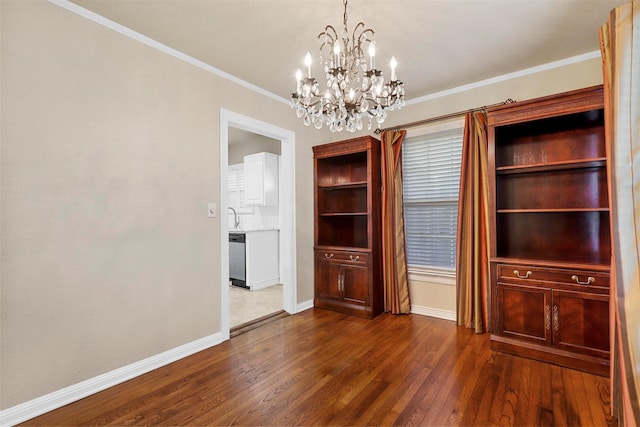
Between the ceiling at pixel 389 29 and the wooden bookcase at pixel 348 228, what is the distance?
1.15 meters

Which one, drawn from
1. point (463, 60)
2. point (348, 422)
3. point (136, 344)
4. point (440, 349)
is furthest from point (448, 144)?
point (136, 344)

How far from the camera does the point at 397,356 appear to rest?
2604 mm

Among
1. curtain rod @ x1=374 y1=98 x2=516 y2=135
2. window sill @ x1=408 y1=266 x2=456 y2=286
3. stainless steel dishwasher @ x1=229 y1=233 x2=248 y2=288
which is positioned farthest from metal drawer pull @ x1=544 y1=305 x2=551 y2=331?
stainless steel dishwasher @ x1=229 y1=233 x2=248 y2=288

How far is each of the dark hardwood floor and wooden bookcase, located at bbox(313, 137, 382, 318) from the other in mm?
776

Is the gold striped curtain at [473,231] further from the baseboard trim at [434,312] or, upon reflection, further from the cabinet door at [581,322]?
the cabinet door at [581,322]

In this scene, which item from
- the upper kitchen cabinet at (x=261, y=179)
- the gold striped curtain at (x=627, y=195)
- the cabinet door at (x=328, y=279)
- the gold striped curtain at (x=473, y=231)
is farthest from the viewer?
the upper kitchen cabinet at (x=261, y=179)

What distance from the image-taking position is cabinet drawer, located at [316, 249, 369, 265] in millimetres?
3605

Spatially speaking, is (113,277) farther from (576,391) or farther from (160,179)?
(576,391)

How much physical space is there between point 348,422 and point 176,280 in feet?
5.73

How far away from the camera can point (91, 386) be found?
82.9 inches

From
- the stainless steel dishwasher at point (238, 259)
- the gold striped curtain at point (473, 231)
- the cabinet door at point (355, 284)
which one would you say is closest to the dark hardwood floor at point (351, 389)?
the gold striped curtain at point (473, 231)

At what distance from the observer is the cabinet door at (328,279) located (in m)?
3.81

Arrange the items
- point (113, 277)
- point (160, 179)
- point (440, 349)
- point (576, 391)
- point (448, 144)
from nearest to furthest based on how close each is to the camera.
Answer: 1. point (576, 391)
2. point (113, 277)
3. point (160, 179)
4. point (440, 349)
5. point (448, 144)

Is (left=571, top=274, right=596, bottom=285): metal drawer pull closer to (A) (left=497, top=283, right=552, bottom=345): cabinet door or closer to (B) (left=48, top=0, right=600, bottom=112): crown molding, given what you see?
(A) (left=497, top=283, right=552, bottom=345): cabinet door
